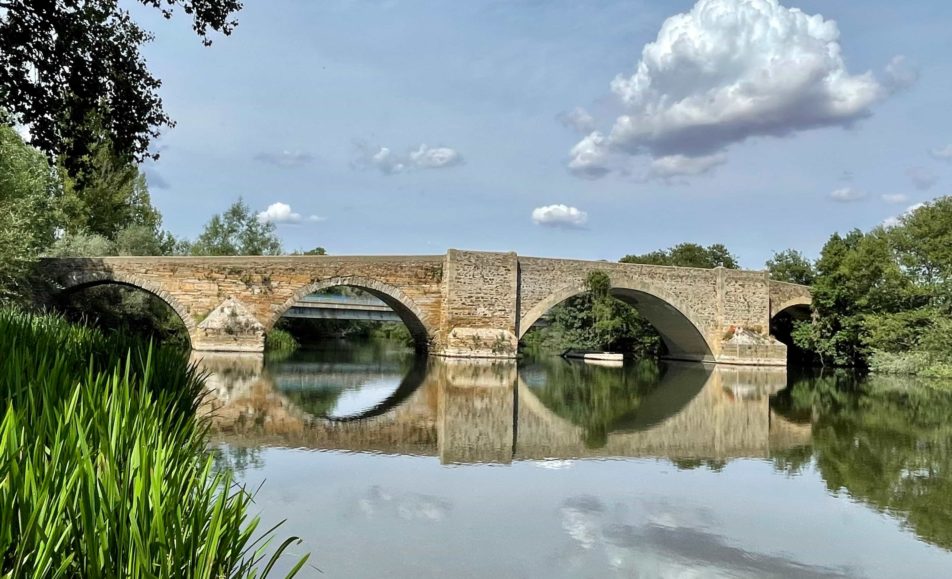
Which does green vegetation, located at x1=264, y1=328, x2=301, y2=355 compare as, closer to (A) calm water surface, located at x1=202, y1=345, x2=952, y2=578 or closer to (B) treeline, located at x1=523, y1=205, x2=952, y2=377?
(B) treeline, located at x1=523, y1=205, x2=952, y2=377

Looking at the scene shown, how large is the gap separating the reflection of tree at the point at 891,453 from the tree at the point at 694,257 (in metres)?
29.8

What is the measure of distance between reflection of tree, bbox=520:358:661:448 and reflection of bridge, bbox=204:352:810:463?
0.24 metres

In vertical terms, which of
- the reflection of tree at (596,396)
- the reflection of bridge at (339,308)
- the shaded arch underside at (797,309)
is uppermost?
the shaded arch underside at (797,309)

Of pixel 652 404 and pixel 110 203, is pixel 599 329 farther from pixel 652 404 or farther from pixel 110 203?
pixel 110 203

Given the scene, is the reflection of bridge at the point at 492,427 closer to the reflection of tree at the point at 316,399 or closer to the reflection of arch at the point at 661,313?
the reflection of tree at the point at 316,399

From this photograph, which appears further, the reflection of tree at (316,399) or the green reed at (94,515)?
the reflection of tree at (316,399)

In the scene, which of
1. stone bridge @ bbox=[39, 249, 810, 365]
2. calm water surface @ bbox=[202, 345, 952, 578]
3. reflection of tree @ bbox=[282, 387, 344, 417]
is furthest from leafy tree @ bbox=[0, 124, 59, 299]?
reflection of tree @ bbox=[282, 387, 344, 417]

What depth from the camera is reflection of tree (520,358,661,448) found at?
11.0 meters

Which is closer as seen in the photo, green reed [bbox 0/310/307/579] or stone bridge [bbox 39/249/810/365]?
green reed [bbox 0/310/307/579]

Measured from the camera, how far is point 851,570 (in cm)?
456

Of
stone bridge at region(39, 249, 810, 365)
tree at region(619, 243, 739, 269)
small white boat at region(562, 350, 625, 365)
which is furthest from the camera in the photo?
Answer: tree at region(619, 243, 739, 269)

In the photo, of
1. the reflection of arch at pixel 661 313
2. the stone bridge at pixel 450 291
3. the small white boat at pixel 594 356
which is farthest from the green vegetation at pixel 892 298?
the small white boat at pixel 594 356

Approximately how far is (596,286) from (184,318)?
540 inches

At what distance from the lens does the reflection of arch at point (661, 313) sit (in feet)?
84.9
